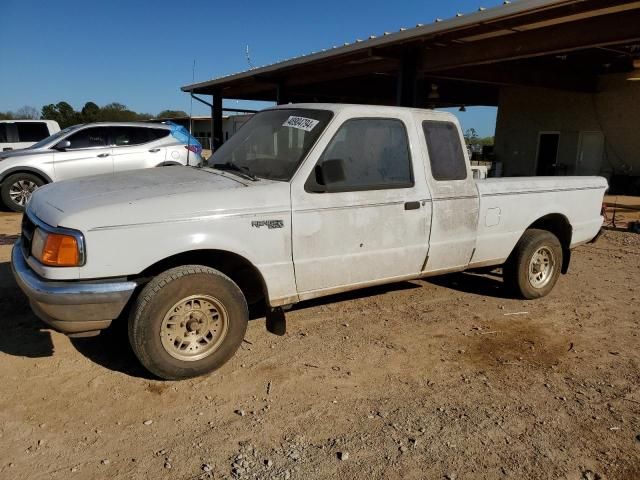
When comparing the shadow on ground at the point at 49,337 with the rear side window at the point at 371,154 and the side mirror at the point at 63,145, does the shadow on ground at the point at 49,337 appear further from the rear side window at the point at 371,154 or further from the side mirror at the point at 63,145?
the side mirror at the point at 63,145

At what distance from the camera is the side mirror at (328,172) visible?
3.70m

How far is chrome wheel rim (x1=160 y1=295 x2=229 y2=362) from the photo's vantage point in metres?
3.31

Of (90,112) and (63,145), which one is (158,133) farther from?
(90,112)

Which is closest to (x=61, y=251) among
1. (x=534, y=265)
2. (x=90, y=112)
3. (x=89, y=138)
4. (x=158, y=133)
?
(x=534, y=265)

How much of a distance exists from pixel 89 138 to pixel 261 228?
8.36 metres

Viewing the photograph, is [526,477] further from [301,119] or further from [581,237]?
[581,237]

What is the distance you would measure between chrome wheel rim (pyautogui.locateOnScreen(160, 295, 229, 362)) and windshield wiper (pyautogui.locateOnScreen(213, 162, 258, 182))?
99 centimetres

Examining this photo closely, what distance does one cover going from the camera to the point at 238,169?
4.08 meters

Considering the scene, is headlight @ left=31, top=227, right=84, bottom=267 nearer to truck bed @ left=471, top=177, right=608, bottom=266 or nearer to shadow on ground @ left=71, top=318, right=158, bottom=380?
shadow on ground @ left=71, top=318, right=158, bottom=380

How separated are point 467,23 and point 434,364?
21.7 feet

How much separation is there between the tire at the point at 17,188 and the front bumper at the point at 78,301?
7.93 metres

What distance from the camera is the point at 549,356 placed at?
13.3 ft

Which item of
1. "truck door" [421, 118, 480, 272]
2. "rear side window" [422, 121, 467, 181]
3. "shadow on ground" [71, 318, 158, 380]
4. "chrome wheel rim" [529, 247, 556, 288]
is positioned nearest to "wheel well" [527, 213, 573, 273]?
"chrome wheel rim" [529, 247, 556, 288]

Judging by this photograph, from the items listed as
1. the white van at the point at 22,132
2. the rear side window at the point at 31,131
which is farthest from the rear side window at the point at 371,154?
the rear side window at the point at 31,131
